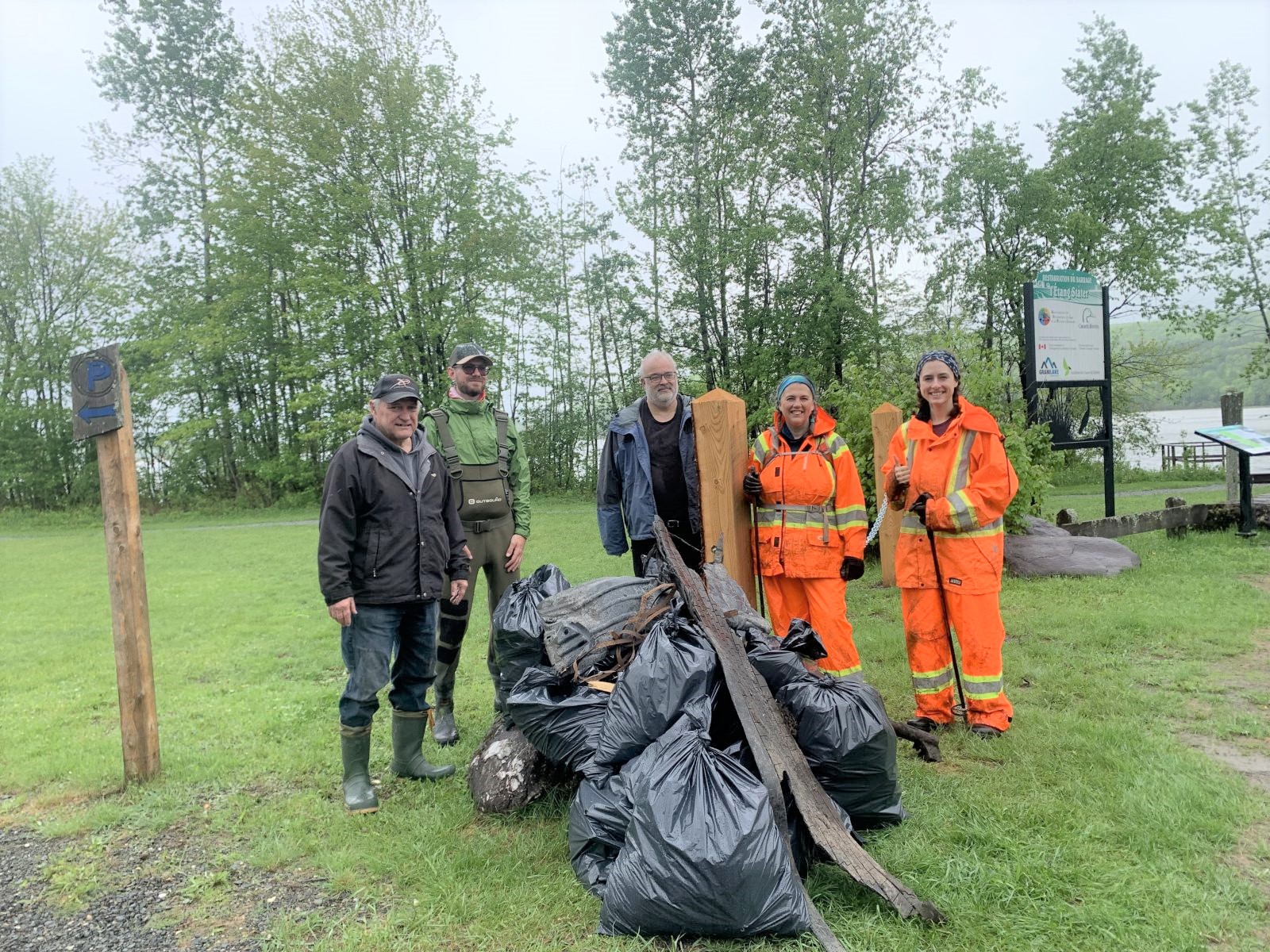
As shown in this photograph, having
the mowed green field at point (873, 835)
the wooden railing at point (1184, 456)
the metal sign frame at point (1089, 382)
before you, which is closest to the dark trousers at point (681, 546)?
the mowed green field at point (873, 835)

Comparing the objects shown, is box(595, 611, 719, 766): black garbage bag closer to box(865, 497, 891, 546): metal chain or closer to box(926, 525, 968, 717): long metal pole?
box(865, 497, 891, 546): metal chain

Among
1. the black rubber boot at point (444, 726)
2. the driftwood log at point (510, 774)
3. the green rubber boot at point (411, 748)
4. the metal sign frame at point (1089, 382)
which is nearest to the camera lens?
the driftwood log at point (510, 774)

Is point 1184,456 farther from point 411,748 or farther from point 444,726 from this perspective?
point 411,748

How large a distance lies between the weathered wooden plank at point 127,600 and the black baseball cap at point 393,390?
138 centimetres

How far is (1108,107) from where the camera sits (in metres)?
22.2

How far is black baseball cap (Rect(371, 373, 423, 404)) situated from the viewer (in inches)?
133

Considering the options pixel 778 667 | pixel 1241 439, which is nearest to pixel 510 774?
pixel 778 667

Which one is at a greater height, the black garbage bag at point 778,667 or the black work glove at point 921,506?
the black work glove at point 921,506

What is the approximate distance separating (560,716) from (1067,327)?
8.54m

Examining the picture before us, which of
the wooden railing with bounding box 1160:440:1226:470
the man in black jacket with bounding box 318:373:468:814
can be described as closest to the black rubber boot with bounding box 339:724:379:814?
the man in black jacket with bounding box 318:373:468:814

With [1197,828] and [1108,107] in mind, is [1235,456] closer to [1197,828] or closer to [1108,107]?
[1197,828]

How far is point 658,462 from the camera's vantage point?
4145 mm

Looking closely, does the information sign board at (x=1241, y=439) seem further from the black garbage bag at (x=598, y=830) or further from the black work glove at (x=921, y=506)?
the black garbage bag at (x=598, y=830)

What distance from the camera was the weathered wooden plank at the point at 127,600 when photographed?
3.75m
